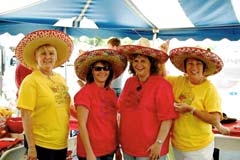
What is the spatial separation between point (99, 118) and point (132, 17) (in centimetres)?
237

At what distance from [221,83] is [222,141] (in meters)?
3.25

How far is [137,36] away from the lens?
481 cm

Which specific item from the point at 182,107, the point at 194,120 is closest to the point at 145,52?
the point at 182,107

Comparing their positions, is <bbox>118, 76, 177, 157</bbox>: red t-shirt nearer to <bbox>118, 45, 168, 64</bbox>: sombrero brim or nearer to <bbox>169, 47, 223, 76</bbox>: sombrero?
<bbox>118, 45, 168, 64</bbox>: sombrero brim

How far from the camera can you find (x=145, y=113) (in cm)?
189

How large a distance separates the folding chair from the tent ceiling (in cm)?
150

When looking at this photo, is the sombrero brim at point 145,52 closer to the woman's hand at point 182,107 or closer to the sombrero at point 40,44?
the woman's hand at point 182,107

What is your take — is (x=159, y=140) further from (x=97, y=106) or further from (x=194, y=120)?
(x=97, y=106)

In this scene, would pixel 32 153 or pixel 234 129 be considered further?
pixel 234 129

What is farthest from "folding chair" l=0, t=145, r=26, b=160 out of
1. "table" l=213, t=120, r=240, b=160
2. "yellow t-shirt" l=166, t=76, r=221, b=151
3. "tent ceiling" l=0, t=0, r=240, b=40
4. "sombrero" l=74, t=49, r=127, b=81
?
"table" l=213, t=120, r=240, b=160

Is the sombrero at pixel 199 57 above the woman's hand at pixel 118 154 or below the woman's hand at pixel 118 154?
above

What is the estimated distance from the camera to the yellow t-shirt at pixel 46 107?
6.03 ft

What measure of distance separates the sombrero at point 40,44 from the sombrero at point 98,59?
0.19 m

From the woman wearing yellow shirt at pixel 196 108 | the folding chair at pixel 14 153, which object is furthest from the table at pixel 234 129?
the folding chair at pixel 14 153
